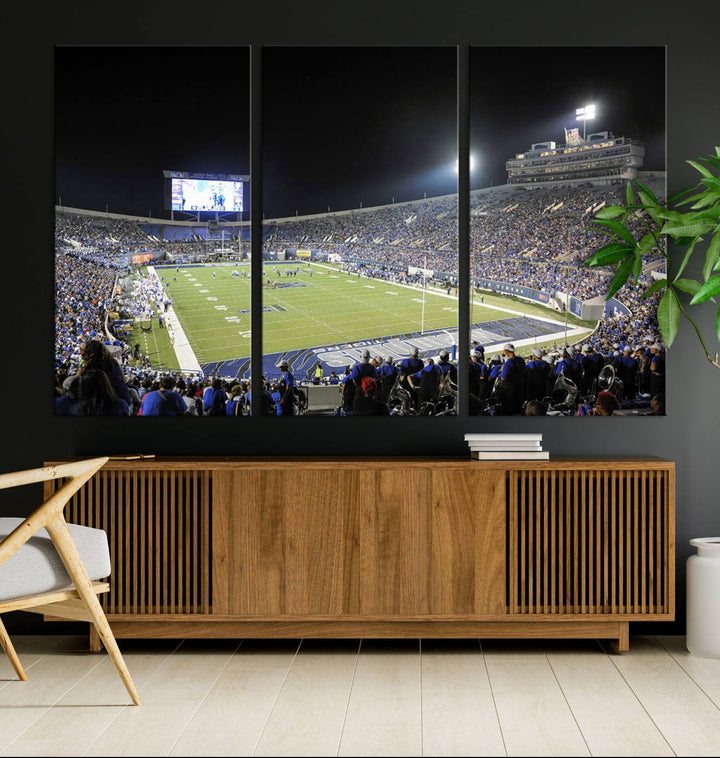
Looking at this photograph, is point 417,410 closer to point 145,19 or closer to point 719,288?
point 719,288

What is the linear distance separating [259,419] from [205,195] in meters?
1.04

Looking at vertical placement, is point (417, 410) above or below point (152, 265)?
below

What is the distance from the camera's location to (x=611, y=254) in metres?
3.78

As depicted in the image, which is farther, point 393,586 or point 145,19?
point 145,19

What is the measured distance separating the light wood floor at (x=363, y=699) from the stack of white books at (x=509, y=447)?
2.67 feet

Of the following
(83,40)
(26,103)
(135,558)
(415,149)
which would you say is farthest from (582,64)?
(135,558)

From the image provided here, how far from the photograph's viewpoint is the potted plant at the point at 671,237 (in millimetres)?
3523

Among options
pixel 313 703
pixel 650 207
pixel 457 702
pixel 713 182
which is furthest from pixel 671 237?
pixel 313 703

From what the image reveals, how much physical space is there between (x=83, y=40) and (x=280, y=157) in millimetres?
1037

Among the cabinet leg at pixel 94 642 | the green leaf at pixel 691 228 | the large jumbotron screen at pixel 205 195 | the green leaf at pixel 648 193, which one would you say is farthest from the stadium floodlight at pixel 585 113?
the cabinet leg at pixel 94 642

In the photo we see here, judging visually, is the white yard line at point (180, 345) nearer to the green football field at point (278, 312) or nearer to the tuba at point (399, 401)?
the green football field at point (278, 312)

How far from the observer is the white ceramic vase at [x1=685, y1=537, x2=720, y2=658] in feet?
11.8

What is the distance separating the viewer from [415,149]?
4.01m

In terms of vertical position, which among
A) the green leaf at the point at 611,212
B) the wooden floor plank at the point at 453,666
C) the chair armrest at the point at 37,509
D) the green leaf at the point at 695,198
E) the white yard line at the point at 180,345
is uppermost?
the green leaf at the point at 695,198
